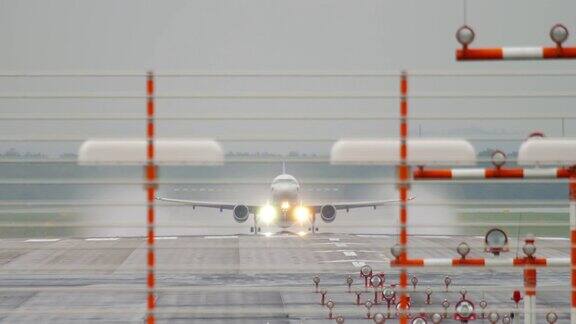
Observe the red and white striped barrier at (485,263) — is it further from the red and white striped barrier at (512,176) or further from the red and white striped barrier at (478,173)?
the red and white striped barrier at (478,173)

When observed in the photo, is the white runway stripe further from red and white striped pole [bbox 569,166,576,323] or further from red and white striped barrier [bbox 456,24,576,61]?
red and white striped barrier [bbox 456,24,576,61]

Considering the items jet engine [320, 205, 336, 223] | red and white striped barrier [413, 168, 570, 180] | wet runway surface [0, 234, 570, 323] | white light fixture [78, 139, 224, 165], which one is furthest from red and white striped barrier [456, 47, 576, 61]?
jet engine [320, 205, 336, 223]

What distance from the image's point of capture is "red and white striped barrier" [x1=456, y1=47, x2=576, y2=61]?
6.54 metres

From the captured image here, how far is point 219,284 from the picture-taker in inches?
1635

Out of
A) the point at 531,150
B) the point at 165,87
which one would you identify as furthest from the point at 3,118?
the point at 531,150

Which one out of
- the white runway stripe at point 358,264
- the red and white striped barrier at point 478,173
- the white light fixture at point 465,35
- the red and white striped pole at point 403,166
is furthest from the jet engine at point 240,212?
the white light fixture at point 465,35

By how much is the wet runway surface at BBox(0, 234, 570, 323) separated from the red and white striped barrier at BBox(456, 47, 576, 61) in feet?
53.6

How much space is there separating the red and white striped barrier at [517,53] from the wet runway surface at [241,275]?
16337mm

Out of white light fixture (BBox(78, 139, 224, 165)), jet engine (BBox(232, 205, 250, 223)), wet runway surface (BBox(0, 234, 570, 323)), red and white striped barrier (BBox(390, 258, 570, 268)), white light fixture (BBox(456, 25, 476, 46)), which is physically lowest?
wet runway surface (BBox(0, 234, 570, 323))

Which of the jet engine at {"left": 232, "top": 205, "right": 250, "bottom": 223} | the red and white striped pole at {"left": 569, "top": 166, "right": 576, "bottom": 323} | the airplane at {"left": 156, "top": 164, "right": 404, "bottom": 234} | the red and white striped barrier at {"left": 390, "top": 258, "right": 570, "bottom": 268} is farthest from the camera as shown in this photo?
the jet engine at {"left": 232, "top": 205, "right": 250, "bottom": 223}

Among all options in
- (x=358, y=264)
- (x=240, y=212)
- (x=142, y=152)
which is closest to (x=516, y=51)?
(x=142, y=152)

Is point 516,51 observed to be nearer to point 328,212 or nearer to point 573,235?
point 573,235

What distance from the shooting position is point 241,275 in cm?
4488

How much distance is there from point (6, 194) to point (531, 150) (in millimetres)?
3597
